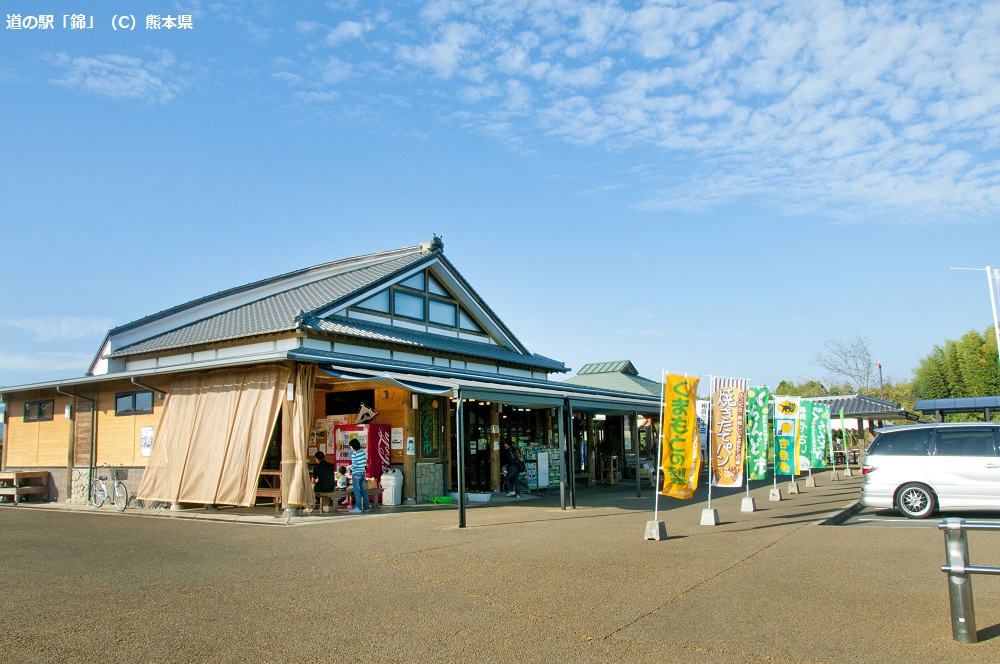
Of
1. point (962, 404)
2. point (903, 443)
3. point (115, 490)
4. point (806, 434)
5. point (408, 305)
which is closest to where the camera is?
point (903, 443)

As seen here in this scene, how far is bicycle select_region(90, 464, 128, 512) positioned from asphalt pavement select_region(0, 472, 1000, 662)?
3.55 metres

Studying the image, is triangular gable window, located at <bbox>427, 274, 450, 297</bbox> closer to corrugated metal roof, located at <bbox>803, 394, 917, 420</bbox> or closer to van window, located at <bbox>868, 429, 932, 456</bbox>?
van window, located at <bbox>868, 429, 932, 456</bbox>

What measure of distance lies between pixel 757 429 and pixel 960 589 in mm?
11104

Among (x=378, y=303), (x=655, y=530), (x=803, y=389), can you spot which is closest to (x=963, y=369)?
(x=803, y=389)

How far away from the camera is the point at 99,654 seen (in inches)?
192

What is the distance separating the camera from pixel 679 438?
10945mm

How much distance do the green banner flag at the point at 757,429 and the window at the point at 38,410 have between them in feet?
54.9

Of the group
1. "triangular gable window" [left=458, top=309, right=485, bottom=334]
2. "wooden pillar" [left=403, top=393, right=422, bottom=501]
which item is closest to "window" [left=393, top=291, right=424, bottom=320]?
"triangular gable window" [left=458, top=309, right=485, bottom=334]

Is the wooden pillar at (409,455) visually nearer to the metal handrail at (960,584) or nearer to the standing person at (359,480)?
the standing person at (359,480)

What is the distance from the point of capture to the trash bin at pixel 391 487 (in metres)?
14.9

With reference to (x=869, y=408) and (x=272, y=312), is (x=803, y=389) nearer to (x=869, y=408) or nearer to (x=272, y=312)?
(x=869, y=408)

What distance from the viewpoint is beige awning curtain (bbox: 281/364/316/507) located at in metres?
13.2

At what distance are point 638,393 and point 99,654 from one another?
22705mm

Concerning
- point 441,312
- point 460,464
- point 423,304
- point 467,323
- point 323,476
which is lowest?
point 323,476
